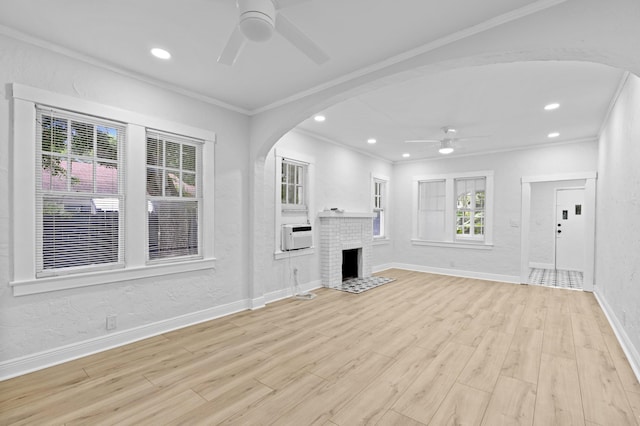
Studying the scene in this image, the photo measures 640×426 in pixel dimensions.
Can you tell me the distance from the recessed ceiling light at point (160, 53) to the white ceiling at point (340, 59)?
0.19ft

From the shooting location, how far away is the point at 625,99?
9.94ft

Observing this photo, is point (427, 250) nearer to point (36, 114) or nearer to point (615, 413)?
point (615, 413)

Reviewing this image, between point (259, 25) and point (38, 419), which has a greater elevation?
point (259, 25)

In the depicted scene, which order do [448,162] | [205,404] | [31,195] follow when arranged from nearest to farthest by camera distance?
1. [205,404]
2. [31,195]
3. [448,162]

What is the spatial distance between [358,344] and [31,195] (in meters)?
3.25

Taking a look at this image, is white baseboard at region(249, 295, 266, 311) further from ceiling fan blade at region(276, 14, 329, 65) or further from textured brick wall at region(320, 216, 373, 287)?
ceiling fan blade at region(276, 14, 329, 65)

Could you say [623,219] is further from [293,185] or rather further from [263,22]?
[293,185]

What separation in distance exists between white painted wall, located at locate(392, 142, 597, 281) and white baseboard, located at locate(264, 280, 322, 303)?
311 centimetres

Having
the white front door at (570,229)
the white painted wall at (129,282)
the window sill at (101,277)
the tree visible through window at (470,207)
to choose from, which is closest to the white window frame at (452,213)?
the tree visible through window at (470,207)

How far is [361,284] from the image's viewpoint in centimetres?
552

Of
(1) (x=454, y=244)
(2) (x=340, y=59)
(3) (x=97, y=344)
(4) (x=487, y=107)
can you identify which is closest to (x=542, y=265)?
(1) (x=454, y=244)

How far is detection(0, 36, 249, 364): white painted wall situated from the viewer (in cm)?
232

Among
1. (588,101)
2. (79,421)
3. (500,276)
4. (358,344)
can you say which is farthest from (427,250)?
(79,421)

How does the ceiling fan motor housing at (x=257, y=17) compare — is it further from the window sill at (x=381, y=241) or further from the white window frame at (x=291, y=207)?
the window sill at (x=381, y=241)
